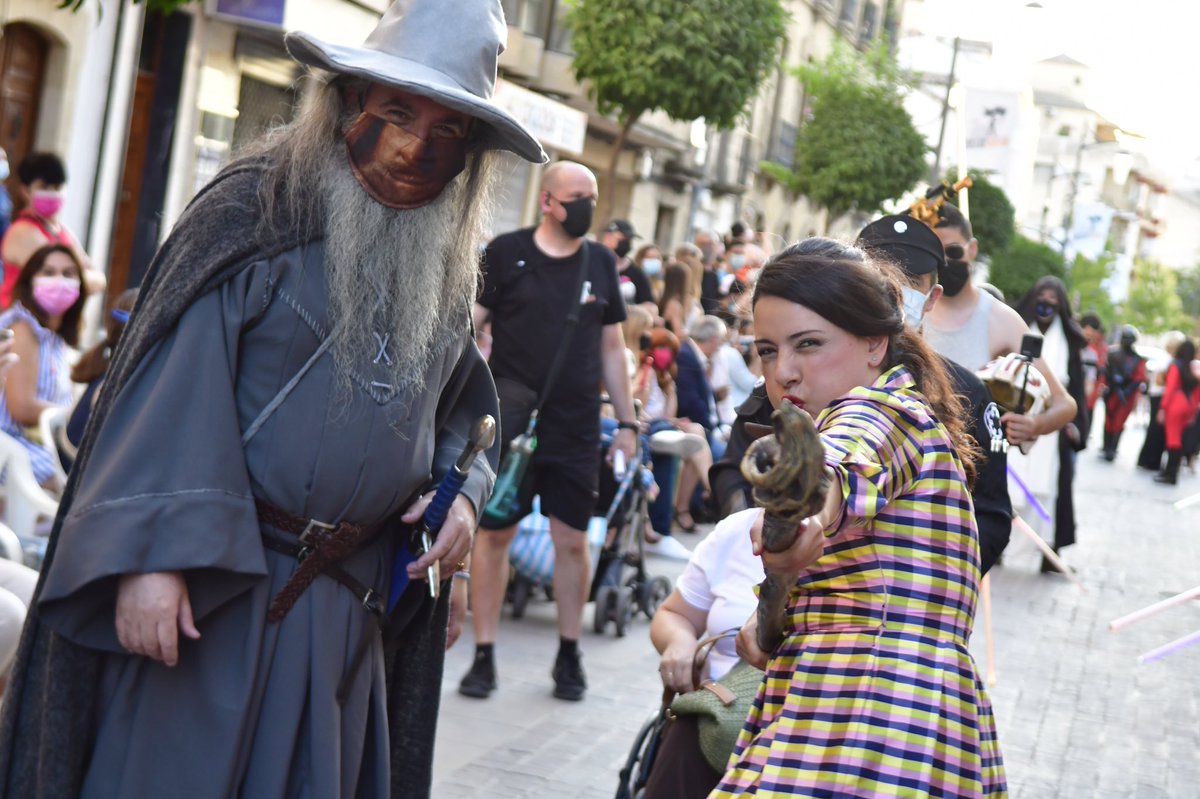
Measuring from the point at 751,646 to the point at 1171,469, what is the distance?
24556mm

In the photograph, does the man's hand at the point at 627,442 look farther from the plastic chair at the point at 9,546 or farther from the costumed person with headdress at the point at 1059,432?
the plastic chair at the point at 9,546

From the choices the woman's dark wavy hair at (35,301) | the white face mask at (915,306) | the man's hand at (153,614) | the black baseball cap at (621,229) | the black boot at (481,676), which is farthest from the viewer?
the black baseball cap at (621,229)

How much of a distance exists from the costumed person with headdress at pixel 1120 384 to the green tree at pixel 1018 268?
18.6 m

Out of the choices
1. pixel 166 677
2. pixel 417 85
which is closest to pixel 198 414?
pixel 166 677

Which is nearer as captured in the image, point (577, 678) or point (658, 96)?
point (577, 678)

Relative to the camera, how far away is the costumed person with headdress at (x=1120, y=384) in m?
29.1

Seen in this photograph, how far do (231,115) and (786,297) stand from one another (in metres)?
14.3

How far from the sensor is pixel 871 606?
2619mm

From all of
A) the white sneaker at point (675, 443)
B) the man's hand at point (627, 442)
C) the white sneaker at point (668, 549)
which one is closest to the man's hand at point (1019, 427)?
the man's hand at point (627, 442)

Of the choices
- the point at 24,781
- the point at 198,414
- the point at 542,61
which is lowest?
the point at 24,781

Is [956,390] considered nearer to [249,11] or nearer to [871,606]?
[871,606]

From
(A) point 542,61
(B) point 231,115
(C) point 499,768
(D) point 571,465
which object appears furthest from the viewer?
(A) point 542,61

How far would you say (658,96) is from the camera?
55.9ft

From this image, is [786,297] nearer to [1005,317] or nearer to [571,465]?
[1005,317]
